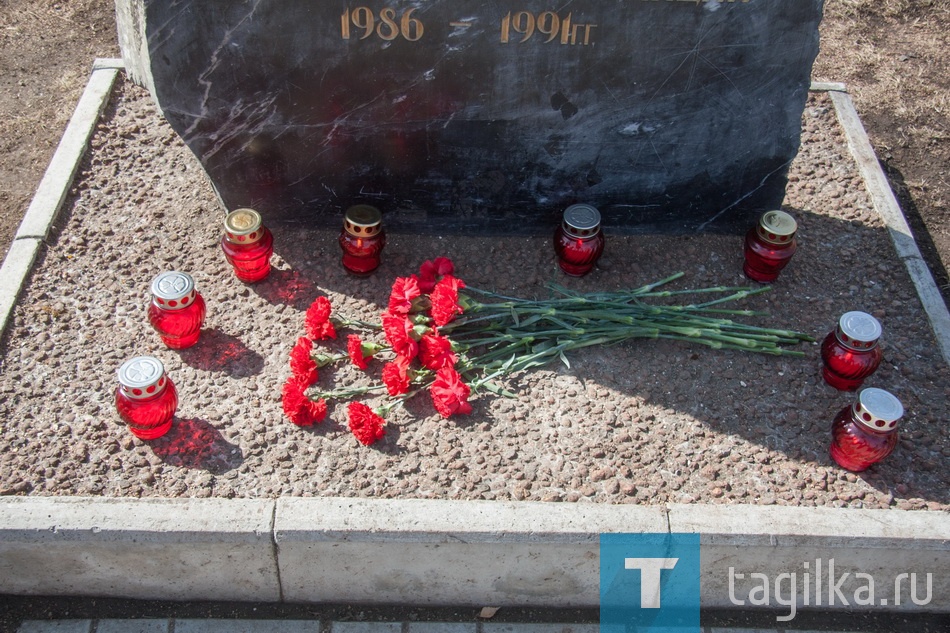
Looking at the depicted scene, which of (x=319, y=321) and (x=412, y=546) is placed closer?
(x=412, y=546)

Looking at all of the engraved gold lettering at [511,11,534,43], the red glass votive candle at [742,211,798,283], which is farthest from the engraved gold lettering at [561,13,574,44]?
the red glass votive candle at [742,211,798,283]

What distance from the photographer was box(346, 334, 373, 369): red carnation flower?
→ 11.3ft

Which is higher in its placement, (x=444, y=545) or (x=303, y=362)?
(x=303, y=362)

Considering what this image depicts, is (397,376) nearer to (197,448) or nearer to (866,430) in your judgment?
(197,448)

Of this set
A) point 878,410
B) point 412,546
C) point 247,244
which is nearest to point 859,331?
point 878,410

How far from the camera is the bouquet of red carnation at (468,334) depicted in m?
3.34

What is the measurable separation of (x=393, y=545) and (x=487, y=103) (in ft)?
6.18

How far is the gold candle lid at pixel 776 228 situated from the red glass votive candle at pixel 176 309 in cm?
239

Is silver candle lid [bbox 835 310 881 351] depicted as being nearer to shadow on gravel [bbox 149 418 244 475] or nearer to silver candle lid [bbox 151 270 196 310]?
shadow on gravel [bbox 149 418 244 475]

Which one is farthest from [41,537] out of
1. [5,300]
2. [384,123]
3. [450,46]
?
[450,46]

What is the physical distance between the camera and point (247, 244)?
3689 mm

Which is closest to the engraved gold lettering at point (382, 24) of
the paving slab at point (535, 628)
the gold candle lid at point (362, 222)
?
the gold candle lid at point (362, 222)

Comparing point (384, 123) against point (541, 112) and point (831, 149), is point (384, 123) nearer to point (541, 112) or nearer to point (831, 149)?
point (541, 112)

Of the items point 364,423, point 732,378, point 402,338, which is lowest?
point 732,378
